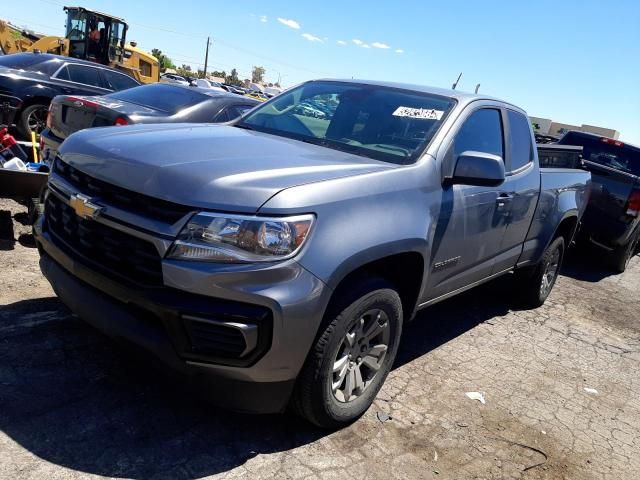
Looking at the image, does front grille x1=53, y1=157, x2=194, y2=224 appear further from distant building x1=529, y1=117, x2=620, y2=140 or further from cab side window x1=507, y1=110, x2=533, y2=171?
distant building x1=529, y1=117, x2=620, y2=140

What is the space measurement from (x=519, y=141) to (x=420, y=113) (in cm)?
150

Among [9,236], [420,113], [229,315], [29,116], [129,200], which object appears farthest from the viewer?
[29,116]

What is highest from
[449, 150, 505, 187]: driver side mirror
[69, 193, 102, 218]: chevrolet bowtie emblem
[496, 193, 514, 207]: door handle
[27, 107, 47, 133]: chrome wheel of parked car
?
[449, 150, 505, 187]: driver side mirror

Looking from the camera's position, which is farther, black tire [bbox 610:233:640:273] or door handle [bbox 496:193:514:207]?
black tire [bbox 610:233:640:273]

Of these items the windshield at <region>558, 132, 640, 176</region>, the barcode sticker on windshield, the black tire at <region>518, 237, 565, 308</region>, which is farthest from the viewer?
the windshield at <region>558, 132, 640, 176</region>

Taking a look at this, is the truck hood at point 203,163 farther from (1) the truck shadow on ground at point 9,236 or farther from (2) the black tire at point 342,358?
(1) the truck shadow on ground at point 9,236

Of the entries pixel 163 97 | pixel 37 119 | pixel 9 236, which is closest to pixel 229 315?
pixel 9 236

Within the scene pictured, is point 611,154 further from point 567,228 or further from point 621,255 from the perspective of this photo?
point 567,228

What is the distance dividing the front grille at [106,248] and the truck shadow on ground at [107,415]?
15.8 inches

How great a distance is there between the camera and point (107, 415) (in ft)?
9.29

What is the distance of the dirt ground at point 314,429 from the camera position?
2625 mm

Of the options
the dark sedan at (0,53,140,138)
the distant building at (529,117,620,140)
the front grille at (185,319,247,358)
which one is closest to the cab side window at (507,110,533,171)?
the front grille at (185,319,247,358)

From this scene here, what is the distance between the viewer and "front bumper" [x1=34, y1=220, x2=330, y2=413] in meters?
2.36

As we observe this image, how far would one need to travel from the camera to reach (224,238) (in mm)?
2398
